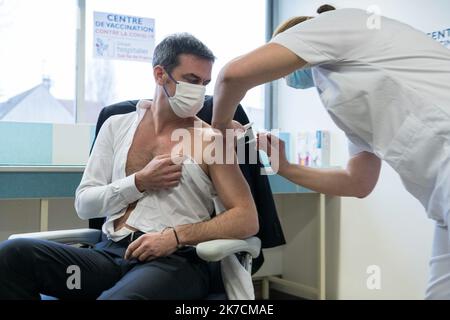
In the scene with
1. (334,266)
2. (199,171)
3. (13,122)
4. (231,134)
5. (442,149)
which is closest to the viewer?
(442,149)

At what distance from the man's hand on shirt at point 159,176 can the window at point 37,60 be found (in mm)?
1475

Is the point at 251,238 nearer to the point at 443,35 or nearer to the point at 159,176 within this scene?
the point at 159,176

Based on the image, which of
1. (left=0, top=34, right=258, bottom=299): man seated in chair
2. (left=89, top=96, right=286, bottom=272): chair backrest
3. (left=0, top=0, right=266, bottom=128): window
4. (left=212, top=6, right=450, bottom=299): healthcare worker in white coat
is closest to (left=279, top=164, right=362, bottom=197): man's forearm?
(left=89, top=96, right=286, bottom=272): chair backrest

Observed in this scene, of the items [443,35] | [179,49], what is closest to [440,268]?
[179,49]

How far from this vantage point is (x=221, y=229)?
4.46ft

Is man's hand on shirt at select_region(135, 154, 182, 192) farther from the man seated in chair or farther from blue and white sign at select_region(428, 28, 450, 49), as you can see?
blue and white sign at select_region(428, 28, 450, 49)

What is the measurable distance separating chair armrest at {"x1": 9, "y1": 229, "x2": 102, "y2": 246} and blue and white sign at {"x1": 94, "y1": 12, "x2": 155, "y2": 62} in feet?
4.97

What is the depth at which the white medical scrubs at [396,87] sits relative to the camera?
42.3 inches

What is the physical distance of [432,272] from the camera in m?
1.21

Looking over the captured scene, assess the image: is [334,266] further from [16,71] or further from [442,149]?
[16,71]

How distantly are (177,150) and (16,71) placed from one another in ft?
4.96

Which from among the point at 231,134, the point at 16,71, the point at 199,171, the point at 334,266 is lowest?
the point at 334,266
